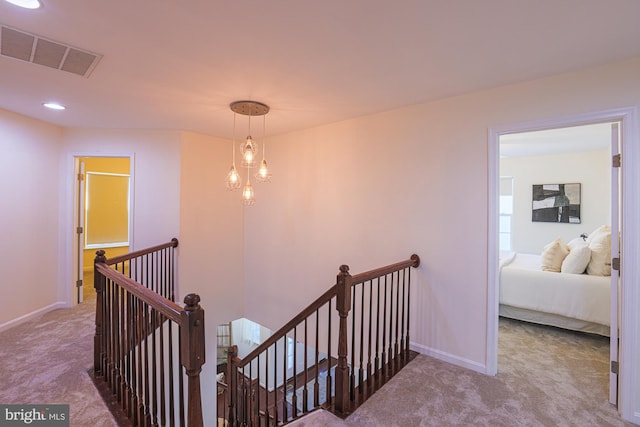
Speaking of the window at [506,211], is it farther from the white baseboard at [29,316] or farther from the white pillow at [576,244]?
the white baseboard at [29,316]

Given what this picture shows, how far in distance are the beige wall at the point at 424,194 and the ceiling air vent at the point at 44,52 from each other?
2.35 m

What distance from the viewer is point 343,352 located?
84.4 inches

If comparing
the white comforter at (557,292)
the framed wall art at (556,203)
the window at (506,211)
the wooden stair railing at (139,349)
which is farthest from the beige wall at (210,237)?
the framed wall art at (556,203)

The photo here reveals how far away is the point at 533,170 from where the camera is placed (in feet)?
20.0

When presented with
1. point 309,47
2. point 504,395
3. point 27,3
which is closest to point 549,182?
point 504,395

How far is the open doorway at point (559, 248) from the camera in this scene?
3123 mm

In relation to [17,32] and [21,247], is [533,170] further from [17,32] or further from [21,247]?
[21,247]

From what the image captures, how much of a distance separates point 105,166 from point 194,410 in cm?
Result: 628

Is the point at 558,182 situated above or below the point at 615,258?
above

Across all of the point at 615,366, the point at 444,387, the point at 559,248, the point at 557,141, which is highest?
the point at 557,141

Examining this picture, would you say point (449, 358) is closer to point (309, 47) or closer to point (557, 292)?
point (557, 292)

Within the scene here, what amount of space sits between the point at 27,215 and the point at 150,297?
10.3 ft

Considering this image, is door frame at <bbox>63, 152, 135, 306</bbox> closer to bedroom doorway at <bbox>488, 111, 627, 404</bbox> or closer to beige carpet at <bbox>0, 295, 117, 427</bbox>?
beige carpet at <bbox>0, 295, 117, 427</bbox>

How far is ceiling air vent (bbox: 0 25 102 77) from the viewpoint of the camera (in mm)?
1836
